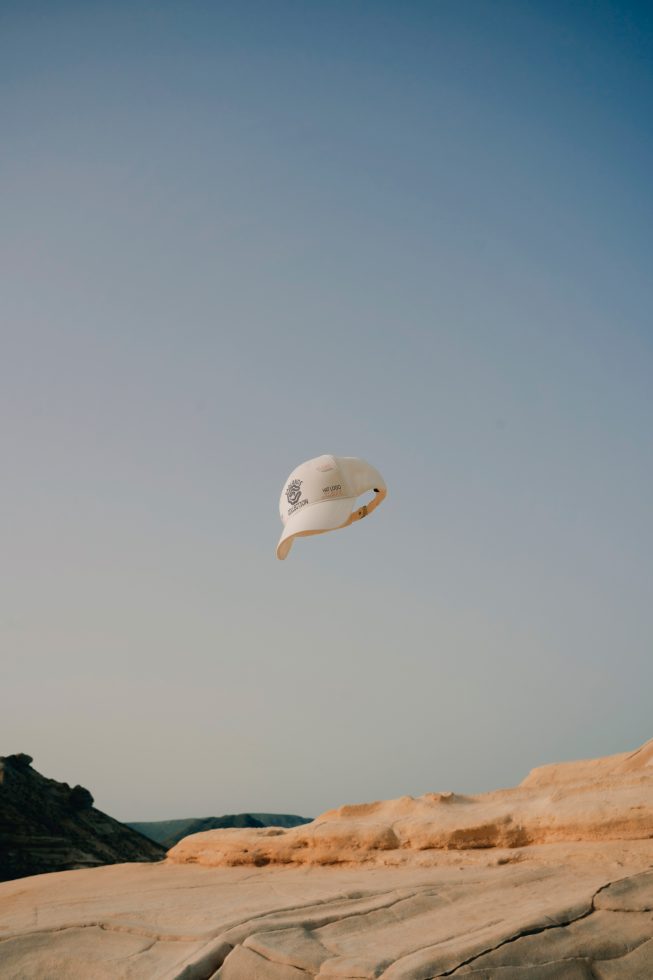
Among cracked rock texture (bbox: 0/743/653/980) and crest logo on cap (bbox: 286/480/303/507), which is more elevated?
crest logo on cap (bbox: 286/480/303/507)

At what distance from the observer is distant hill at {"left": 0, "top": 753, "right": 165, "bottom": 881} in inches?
662

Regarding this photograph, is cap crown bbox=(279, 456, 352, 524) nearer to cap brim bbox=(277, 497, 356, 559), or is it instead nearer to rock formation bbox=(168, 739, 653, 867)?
cap brim bbox=(277, 497, 356, 559)

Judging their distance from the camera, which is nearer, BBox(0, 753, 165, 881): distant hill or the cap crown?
the cap crown

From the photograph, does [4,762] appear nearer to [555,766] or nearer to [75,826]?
[75,826]

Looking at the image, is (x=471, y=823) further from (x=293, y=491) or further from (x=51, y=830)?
(x=51, y=830)

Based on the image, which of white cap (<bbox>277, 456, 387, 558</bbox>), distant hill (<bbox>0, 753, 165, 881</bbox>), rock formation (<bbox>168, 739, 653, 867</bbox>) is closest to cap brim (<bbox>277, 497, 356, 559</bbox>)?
white cap (<bbox>277, 456, 387, 558</bbox>)

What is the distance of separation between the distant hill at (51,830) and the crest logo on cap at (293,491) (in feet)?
41.3

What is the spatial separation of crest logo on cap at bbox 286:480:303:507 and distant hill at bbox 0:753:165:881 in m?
12.6

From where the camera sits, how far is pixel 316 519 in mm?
7180

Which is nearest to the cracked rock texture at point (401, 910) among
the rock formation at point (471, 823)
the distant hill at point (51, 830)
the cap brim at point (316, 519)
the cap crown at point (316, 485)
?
the rock formation at point (471, 823)

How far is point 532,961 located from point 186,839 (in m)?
5.08

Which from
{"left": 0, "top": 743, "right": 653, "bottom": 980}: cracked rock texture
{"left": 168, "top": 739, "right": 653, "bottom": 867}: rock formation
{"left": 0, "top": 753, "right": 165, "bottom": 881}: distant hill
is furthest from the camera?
{"left": 0, "top": 753, "right": 165, "bottom": 881}: distant hill

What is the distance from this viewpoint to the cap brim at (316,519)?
23.4ft

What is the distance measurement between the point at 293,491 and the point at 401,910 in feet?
12.9
